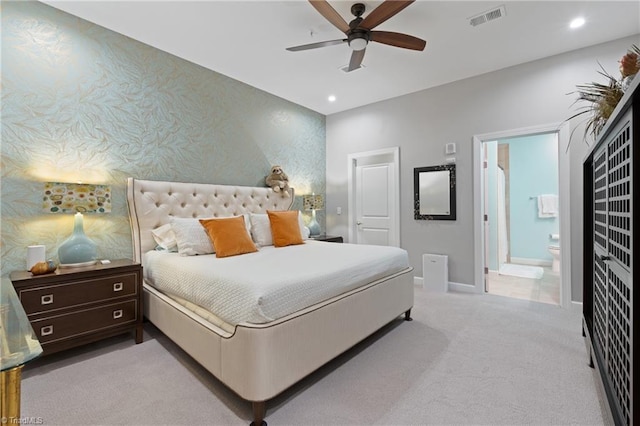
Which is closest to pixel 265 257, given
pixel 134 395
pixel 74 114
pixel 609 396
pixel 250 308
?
pixel 250 308

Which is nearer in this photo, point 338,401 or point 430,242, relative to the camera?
point 338,401

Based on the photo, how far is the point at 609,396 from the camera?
4.84 ft

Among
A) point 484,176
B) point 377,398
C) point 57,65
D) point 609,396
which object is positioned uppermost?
point 57,65

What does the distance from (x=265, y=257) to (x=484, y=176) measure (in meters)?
3.17

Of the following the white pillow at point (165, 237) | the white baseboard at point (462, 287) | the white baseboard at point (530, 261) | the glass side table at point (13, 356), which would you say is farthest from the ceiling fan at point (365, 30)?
the white baseboard at point (530, 261)

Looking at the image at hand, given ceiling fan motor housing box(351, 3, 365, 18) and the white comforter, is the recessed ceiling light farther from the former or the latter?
the white comforter

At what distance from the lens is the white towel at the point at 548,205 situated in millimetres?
5820

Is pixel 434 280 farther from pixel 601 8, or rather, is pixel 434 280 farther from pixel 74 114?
pixel 74 114

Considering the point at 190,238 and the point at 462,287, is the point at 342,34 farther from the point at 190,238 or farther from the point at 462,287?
the point at 462,287

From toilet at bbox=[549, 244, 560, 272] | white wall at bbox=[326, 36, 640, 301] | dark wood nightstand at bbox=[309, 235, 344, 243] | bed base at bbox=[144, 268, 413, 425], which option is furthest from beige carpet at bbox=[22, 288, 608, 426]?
toilet at bbox=[549, 244, 560, 272]

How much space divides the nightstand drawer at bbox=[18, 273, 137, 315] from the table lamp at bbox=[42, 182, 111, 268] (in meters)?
0.23

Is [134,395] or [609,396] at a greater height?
[609,396]

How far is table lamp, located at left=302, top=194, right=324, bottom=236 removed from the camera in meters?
4.76

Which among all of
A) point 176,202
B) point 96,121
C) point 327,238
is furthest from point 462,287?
point 96,121
